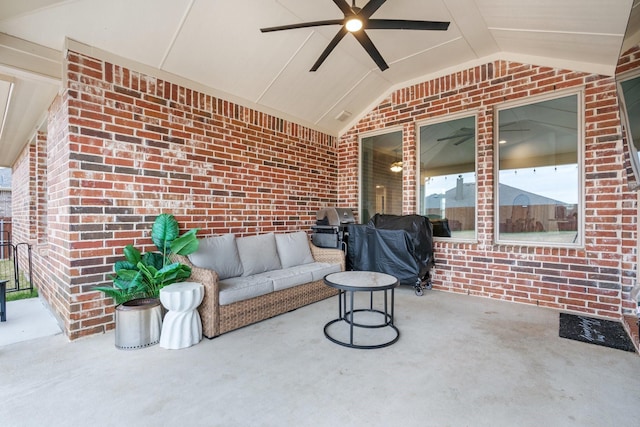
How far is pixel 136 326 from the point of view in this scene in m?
2.68

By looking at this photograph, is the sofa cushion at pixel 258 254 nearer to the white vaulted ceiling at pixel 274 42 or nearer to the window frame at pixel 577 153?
the white vaulted ceiling at pixel 274 42

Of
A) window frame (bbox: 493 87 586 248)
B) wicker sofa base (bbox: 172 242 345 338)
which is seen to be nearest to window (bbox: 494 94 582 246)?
window frame (bbox: 493 87 586 248)

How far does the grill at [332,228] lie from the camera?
483 centimetres

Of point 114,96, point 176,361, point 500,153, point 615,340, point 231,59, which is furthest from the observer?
point 500,153

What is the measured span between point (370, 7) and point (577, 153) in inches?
127

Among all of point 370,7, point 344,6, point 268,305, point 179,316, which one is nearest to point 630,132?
point 370,7

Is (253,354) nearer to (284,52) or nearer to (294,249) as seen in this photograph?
(294,249)

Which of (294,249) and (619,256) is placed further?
(294,249)

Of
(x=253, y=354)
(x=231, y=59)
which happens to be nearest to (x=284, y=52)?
(x=231, y=59)

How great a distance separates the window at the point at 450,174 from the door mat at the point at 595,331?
5.04 feet

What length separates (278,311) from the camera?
349 centimetres

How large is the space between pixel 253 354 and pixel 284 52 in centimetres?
341

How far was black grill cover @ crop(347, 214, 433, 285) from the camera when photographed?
4246 mm

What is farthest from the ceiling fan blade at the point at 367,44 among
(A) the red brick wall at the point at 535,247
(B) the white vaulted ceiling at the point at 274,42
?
(A) the red brick wall at the point at 535,247
